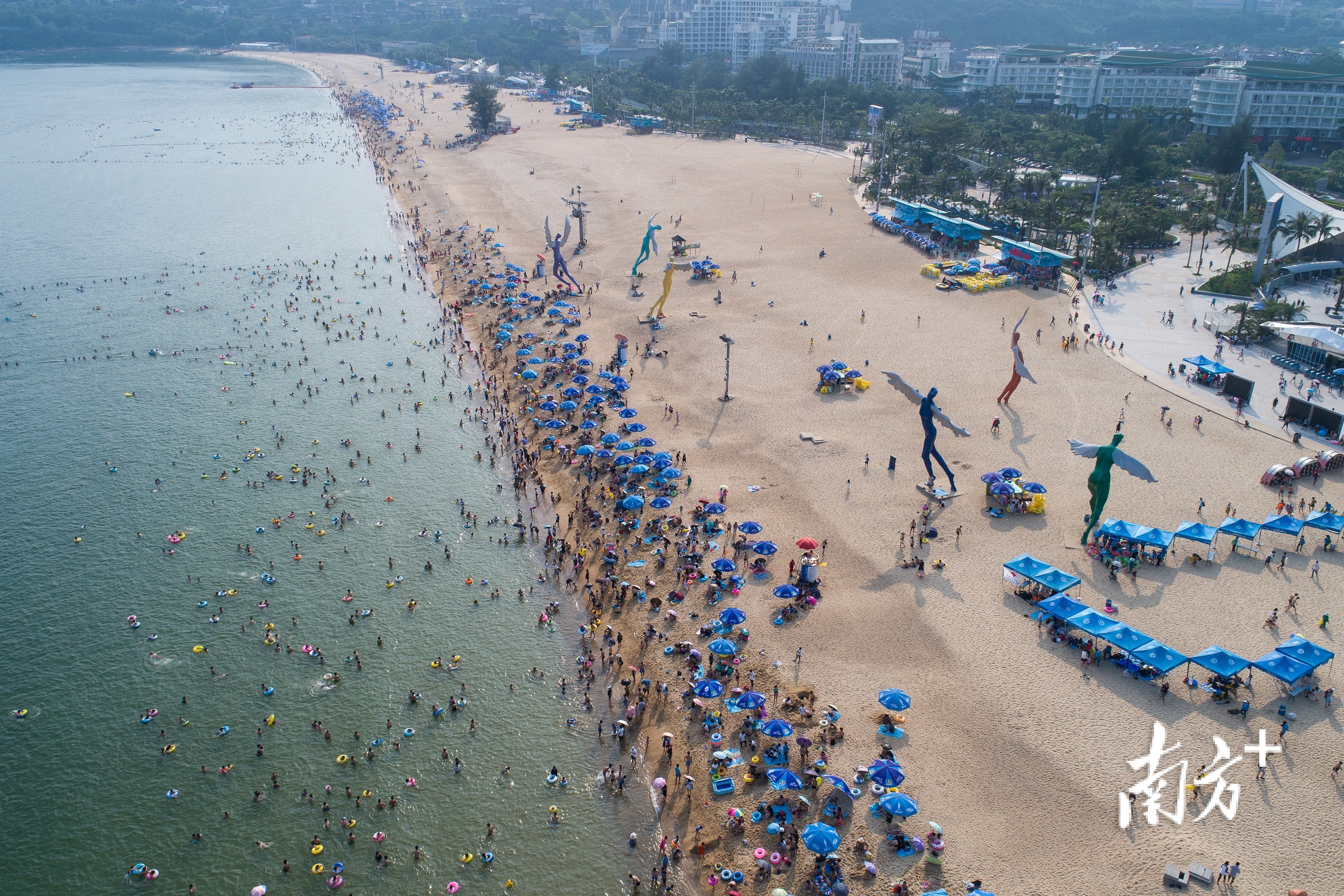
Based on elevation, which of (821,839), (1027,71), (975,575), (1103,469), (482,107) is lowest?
(821,839)

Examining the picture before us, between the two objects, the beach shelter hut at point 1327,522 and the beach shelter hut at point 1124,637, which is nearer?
the beach shelter hut at point 1124,637

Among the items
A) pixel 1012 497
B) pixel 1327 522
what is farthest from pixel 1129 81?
pixel 1012 497

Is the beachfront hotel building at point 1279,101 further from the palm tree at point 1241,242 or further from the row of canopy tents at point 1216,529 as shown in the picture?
the row of canopy tents at point 1216,529

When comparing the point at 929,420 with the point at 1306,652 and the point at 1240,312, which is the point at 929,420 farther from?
the point at 1240,312

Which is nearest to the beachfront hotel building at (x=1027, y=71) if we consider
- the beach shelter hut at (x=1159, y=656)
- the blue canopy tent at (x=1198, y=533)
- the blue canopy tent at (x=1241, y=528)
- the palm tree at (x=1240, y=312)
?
the palm tree at (x=1240, y=312)

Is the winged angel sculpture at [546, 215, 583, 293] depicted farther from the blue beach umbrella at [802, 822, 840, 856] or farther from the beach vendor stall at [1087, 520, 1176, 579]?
the blue beach umbrella at [802, 822, 840, 856]
